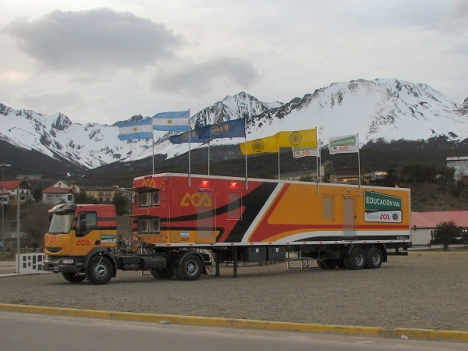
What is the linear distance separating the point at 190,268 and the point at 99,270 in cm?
335

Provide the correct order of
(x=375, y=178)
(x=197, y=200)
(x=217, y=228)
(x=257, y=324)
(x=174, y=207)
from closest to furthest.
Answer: (x=257, y=324)
(x=174, y=207)
(x=197, y=200)
(x=217, y=228)
(x=375, y=178)

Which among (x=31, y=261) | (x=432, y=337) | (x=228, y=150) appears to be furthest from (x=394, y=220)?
(x=228, y=150)

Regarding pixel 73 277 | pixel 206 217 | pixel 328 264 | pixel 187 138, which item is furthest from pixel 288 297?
pixel 187 138

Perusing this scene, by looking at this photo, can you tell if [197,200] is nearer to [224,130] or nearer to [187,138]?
[224,130]

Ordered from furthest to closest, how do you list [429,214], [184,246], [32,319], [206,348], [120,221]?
[429,214] < [120,221] < [184,246] < [32,319] < [206,348]

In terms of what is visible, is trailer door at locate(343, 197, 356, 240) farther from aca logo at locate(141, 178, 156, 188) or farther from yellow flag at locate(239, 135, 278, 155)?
aca logo at locate(141, 178, 156, 188)

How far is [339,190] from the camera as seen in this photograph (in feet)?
86.7

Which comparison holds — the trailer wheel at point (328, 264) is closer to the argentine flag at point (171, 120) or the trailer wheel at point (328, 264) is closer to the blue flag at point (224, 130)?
the blue flag at point (224, 130)

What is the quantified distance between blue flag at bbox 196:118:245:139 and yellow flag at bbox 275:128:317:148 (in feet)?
9.64

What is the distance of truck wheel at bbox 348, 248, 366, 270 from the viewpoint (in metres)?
26.6

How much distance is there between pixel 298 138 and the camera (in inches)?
1163

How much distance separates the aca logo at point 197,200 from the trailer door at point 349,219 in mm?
7134

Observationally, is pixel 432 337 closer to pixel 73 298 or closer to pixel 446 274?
pixel 73 298

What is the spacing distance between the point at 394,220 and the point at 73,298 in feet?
56.4
